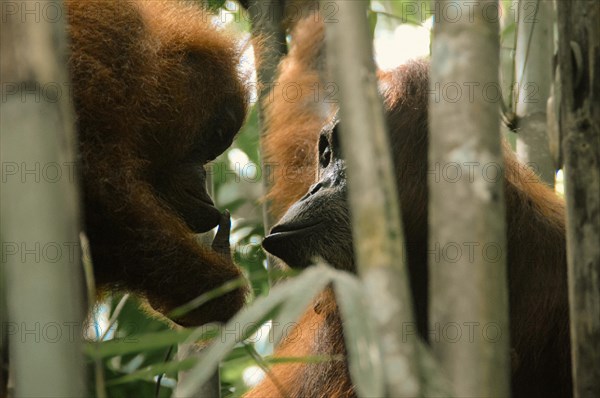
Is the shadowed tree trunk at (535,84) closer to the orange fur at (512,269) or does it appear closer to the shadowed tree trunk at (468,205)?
the orange fur at (512,269)

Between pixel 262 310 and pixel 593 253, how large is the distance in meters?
0.87

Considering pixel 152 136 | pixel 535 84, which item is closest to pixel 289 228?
pixel 152 136

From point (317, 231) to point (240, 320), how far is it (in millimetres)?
1673

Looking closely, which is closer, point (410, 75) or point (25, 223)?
point (25, 223)

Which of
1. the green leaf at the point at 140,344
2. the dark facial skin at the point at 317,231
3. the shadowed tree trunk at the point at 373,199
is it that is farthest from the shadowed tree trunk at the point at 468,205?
the dark facial skin at the point at 317,231

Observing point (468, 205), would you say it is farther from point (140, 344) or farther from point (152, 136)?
point (152, 136)

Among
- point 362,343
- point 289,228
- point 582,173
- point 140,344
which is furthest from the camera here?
point 289,228

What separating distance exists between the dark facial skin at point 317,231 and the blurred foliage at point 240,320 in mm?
219

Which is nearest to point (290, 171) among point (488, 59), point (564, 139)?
point (564, 139)

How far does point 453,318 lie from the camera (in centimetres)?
148

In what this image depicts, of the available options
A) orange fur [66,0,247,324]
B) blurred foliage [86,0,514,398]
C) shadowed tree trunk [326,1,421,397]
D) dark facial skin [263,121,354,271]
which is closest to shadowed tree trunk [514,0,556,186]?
blurred foliage [86,0,514,398]

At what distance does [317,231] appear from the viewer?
3156 millimetres

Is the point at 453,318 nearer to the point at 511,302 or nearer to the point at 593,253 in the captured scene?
the point at 593,253

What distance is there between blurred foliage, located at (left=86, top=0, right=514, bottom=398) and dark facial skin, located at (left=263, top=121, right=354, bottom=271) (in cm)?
22
